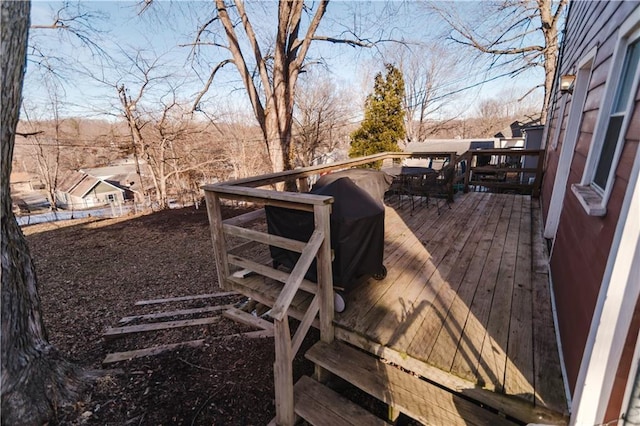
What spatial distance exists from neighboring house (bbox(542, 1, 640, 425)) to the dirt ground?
78.4 inches

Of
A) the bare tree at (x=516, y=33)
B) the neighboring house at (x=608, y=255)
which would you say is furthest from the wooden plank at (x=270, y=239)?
the bare tree at (x=516, y=33)

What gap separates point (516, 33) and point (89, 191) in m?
37.0

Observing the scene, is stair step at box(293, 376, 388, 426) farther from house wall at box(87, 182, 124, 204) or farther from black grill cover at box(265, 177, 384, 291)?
house wall at box(87, 182, 124, 204)

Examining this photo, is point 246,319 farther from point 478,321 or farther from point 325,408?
point 478,321

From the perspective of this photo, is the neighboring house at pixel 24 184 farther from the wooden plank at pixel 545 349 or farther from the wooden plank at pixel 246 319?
the wooden plank at pixel 545 349

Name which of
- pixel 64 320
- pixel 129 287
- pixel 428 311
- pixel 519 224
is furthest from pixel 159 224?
pixel 519 224

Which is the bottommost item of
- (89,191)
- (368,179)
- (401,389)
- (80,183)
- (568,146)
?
(89,191)

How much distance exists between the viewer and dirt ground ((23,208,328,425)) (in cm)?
207

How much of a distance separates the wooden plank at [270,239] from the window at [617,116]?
77.5 inches

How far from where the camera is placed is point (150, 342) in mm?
2980

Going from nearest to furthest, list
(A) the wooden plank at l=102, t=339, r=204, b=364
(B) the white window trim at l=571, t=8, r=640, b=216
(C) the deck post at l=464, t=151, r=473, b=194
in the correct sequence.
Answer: (B) the white window trim at l=571, t=8, r=640, b=216 < (A) the wooden plank at l=102, t=339, r=204, b=364 < (C) the deck post at l=464, t=151, r=473, b=194

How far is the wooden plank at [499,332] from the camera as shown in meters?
1.60

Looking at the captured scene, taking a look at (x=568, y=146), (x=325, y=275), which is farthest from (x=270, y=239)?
(x=568, y=146)

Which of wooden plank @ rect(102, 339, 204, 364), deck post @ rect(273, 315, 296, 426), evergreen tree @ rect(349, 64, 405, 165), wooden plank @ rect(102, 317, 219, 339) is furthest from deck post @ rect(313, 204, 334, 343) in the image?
evergreen tree @ rect(349, 64, 405, 165)
